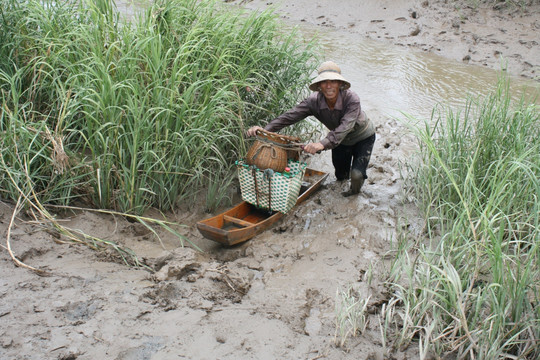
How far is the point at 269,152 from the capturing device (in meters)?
4.01

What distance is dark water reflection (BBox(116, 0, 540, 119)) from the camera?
6781 mm

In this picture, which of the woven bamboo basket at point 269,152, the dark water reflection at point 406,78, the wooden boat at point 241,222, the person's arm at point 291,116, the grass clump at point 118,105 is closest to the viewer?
the grass clump at point 118,105

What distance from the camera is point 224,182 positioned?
179 inches

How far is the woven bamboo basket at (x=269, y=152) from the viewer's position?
13.1 feet

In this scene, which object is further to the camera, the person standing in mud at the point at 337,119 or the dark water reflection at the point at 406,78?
the dark water reflection at the point at 406,78

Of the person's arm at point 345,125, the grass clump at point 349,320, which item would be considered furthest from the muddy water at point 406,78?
the grass clump at point 349,320

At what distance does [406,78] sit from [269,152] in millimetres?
4509

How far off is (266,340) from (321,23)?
8.90 metres

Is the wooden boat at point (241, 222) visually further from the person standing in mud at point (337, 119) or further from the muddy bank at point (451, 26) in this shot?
the muddy bank at point (451, 26)

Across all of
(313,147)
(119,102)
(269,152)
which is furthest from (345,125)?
(119,102)

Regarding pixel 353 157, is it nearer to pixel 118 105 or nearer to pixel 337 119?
pixel 337 119

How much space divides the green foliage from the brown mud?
296 mm

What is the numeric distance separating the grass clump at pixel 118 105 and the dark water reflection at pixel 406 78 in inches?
108

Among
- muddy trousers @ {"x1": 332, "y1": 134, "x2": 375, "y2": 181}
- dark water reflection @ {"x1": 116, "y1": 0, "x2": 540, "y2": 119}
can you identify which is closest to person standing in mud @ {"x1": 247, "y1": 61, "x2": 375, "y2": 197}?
muddy trousers @ {"x1": 332, "y1": 134, "x2": 375, "y2": 181}
